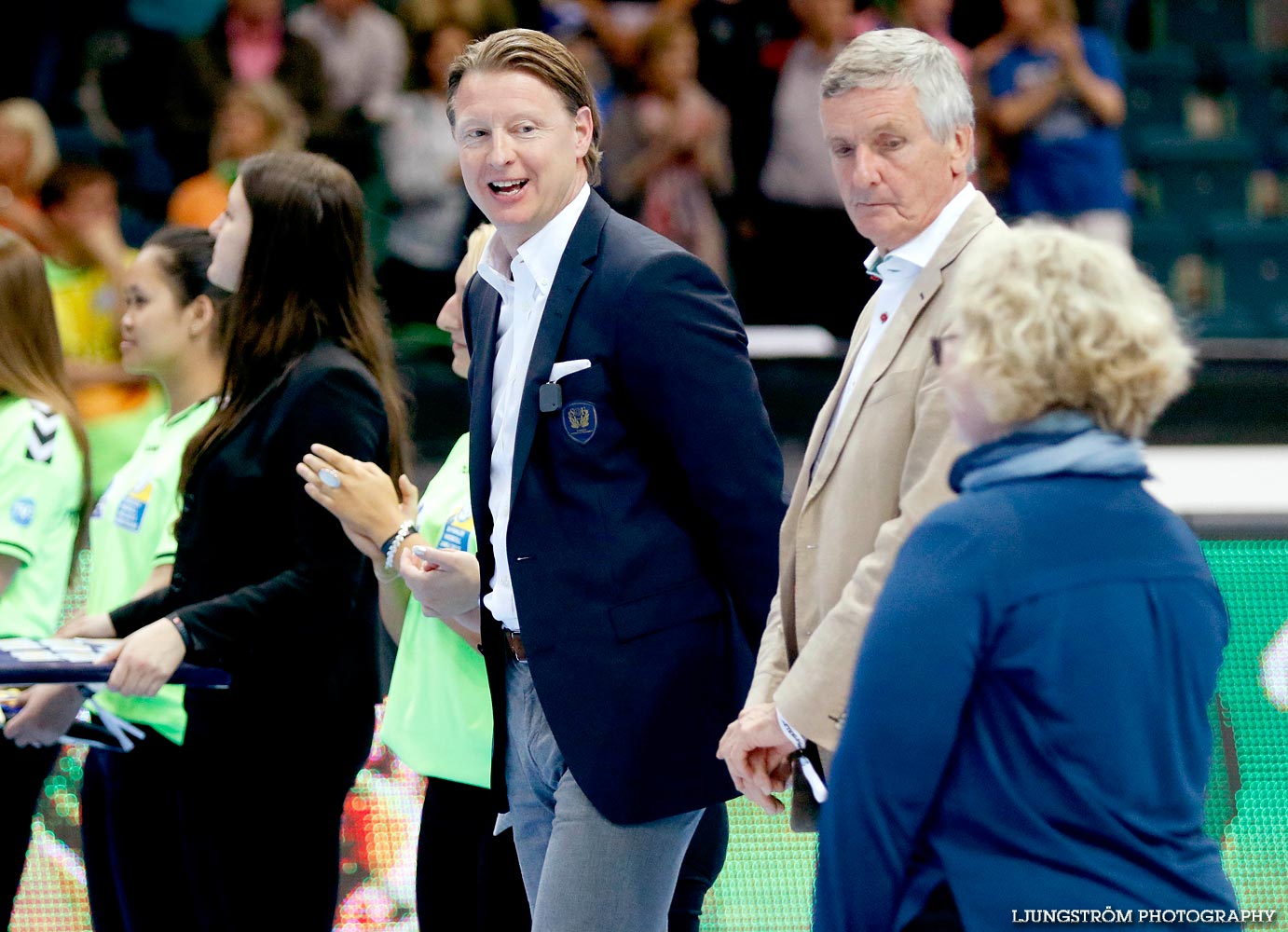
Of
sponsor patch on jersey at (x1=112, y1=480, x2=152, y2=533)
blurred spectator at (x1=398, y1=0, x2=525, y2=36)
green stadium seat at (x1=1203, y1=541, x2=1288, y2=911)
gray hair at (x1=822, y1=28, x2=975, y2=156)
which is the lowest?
green stadium seat at (x1=1203, y1=541, x2=1288, y2=911)

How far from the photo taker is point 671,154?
6770mm

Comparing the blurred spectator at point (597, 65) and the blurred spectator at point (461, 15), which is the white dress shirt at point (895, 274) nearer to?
the blurred spectator at point (597, 65)

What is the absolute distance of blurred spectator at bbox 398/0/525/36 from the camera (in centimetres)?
689

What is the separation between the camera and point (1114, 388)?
1.63 m

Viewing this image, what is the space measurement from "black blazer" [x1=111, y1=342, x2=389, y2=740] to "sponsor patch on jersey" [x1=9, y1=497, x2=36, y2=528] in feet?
1.32

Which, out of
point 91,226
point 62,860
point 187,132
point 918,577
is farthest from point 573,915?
point 187,132

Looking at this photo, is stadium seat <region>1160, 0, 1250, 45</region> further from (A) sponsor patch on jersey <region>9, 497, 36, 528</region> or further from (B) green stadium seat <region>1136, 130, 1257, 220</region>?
(A) sponsor patch on jersey <region>9, 497, 36, 528</region>

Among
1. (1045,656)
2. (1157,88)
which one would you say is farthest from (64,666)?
(1157,88)

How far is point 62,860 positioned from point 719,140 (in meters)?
4.25

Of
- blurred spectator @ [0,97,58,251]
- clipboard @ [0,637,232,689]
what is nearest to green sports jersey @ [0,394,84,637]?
clipboard @ [0,637,232,689]

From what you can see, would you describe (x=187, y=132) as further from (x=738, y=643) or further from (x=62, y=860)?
(x=738, y=643)

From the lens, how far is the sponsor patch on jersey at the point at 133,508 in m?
3.12

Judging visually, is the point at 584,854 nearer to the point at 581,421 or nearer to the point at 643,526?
the point at 643,526

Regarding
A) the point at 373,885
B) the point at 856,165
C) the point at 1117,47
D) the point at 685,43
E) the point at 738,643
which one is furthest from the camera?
the point at 1117,47
